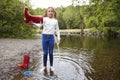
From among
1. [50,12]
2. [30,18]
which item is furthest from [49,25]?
[30,18]

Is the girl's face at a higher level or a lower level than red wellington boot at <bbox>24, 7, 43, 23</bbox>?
higher

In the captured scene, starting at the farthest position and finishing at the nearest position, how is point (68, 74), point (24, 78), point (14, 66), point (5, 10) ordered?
1. point (5, 10)
2. point (14, 66)
3. point (68, 74)
4. point (24, 78)

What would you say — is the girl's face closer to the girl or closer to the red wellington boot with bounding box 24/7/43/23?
the girl

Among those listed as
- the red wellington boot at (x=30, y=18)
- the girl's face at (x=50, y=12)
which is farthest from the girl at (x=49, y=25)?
the red wellington boot at (x=30, y=18)

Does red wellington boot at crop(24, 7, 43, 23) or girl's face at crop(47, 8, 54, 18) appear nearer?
red wellington boot at crop(24, 7, 43, 23)

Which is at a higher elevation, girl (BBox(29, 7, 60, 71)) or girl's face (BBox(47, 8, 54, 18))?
girl's face (BBox(47, 8, 54, 18))

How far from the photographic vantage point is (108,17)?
4100 cm

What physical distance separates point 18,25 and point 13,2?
135 inches

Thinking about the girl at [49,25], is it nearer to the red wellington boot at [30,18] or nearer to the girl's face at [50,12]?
the girl's face at [50,12]

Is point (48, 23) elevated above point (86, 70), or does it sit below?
above

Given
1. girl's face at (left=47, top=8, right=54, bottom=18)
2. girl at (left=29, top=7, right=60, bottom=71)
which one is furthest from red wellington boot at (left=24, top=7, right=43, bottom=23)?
girl's face at (left=47, top=8, right=54, bottom=18)

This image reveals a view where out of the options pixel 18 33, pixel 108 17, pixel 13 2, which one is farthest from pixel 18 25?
pixel 108 17

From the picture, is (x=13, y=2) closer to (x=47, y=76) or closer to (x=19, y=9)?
(x=19, y=9)

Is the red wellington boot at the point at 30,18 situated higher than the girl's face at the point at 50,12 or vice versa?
the girl's face at the point at 50,12
